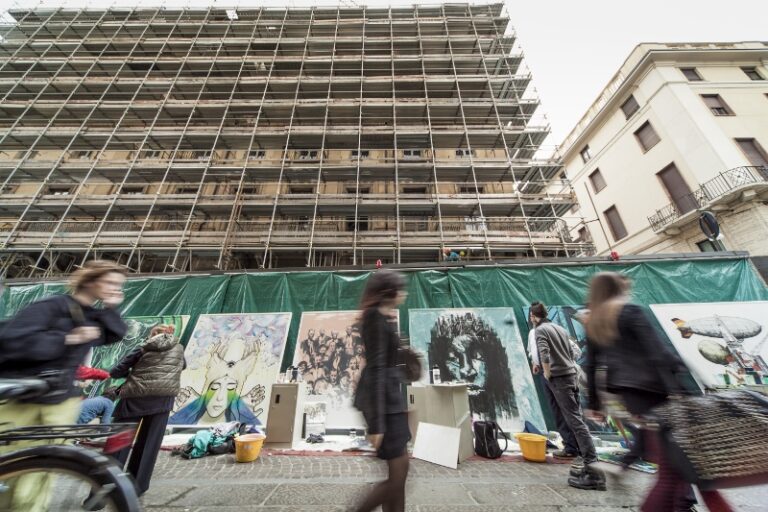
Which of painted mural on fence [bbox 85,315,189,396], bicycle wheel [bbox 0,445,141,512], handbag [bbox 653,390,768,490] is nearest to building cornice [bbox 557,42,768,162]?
handbag [bbox 653,390,768,490]

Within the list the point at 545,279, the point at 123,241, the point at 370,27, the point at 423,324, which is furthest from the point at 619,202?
the point at 123,241

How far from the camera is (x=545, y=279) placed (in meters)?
6.47

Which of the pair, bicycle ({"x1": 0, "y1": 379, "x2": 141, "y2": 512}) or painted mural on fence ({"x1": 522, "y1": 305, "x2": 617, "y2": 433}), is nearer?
bicycle ({"x1": 0, "y1": 379, "x2": 141, "y2": 512})

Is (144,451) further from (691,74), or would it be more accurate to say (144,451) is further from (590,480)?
(691,74)

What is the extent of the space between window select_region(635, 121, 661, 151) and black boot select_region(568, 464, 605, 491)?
58.8ft

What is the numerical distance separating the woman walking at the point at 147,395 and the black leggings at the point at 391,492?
2301 millimetres

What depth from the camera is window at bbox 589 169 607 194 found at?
1704 cm

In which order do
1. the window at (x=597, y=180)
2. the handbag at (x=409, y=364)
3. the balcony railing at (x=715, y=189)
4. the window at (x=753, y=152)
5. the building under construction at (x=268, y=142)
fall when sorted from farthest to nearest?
the window at (x=597, y=180)
the window at (x=753, y=152)
the building under construction at (x=268, y=142)
the balcony railing at (x=715, y=189)
the handbag at (x=409, y=364)

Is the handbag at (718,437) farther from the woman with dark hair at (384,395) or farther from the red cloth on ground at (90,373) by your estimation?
the red cloth on ground at (90,373)

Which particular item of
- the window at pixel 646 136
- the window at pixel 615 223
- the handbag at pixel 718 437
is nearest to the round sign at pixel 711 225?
the handbag at pixel 718 437

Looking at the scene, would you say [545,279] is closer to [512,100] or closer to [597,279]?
[597,279]

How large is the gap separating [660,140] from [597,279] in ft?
58.3

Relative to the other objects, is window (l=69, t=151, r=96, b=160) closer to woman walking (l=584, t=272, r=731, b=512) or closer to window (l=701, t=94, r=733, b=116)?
woman walking (l=584, t=272, r=731, b=512)

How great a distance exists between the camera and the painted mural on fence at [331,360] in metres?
5.35
